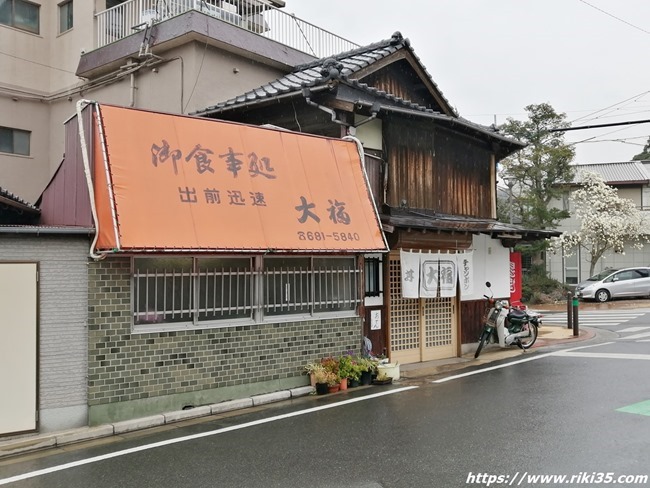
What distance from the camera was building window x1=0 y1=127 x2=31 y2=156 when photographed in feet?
58.3

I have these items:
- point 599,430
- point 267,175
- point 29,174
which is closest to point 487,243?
point 267,175

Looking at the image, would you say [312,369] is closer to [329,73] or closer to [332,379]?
[332,379]

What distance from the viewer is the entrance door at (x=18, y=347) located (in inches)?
284

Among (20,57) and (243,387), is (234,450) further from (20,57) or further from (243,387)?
(20,57)

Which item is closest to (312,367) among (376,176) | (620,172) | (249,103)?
(376,176)

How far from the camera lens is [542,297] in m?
30.1

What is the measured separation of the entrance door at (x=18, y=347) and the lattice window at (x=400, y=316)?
7220 mm

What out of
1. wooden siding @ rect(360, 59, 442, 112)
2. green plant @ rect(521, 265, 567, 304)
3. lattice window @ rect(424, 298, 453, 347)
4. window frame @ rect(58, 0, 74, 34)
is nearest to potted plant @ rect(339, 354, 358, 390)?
lattice window @ rect(424, 298, 453, 347)

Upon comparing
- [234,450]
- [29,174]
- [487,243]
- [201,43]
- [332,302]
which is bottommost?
[234,450]

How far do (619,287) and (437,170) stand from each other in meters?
19.4

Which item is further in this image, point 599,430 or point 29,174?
point 29,174

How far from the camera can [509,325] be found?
48.4 ft

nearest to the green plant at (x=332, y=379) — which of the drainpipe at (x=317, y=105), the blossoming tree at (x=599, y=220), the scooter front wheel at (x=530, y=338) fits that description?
the drainpipe at (x=317, y=105)

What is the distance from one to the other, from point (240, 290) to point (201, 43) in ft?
26.8
